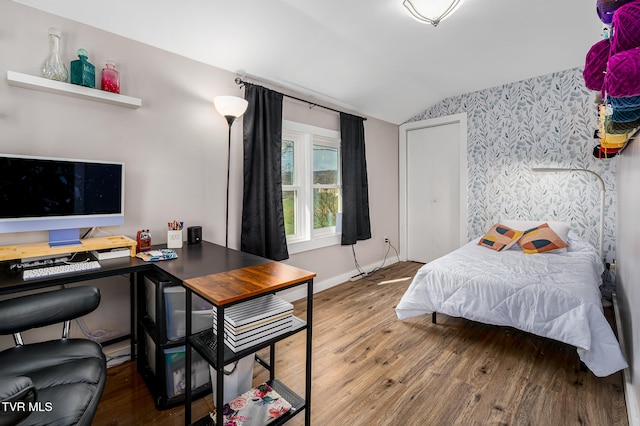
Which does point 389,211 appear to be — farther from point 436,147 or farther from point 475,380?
point 475,380

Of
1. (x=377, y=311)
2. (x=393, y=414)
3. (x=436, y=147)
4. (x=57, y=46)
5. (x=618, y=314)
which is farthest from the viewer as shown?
(x=436, y=147)

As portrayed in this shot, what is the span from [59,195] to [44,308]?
784mm

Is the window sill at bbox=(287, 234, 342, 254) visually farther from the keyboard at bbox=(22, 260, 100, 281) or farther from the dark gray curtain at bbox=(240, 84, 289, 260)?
the keyboard at bbox=(22, 260, 100, 281)

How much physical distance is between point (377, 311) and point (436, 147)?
2686 millimetres

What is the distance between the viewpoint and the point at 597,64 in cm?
97

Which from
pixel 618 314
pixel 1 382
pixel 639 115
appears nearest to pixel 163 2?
pixel 1 382

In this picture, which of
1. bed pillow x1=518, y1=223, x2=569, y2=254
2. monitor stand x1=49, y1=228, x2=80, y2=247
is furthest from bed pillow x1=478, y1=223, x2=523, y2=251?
monitor stand x1=49, y1=228, x2=80, y2=247

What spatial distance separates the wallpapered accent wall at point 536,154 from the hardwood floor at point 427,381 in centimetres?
181

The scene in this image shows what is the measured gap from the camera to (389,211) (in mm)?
4555

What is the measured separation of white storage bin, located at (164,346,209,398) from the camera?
1671 millimetres

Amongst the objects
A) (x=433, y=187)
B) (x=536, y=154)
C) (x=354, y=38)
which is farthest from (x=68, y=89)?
(x=536, y=154)

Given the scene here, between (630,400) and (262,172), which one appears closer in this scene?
(630,400)

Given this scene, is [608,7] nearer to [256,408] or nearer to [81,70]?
[256,408]

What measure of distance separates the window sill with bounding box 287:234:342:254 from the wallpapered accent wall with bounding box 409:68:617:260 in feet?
6.29
